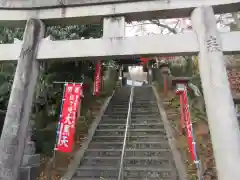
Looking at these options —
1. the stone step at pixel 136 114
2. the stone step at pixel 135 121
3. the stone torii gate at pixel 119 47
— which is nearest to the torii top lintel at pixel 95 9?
the stone torii gate at pixel 119 47

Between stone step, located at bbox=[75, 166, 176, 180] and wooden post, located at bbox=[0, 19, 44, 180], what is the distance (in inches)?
92.0

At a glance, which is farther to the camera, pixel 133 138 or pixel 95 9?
pixel 133 138

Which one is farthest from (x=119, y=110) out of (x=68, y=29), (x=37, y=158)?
(x=37, y=158)

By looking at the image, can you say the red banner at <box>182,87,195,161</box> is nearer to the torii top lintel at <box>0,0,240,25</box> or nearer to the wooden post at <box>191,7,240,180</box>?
the wooden post at <box>191,7,240,180</box>

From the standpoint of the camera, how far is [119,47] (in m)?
4.48

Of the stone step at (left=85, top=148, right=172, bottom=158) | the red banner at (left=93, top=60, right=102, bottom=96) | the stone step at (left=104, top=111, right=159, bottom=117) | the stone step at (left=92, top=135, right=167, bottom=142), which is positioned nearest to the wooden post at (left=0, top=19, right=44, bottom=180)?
the stone step at (left=85, top=148, right=172, bottom=158)

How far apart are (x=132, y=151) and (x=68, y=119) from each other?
2101 mm

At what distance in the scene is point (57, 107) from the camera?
861 centimetres

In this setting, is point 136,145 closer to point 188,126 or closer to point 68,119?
point 188,126

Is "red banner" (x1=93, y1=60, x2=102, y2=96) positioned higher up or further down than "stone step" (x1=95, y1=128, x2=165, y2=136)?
higher up

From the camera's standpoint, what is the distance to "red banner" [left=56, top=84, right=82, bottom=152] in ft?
18.7

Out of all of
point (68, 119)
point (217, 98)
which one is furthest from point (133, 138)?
point (217, 98)

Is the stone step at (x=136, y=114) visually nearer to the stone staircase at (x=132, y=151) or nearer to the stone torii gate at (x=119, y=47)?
the stone staircase at (x=132, y=151)

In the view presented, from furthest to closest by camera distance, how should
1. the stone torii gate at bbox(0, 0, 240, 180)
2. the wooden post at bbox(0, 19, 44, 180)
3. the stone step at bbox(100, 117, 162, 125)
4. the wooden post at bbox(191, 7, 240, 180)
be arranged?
the stone step at bbox(100, 117, 162, 125), the wooden post at bbox(0, 19, 44, 180), the stone torii gate at bbox(0, 0, 240, 180), the wooden post at bbox(191, 7, 240, 180)
